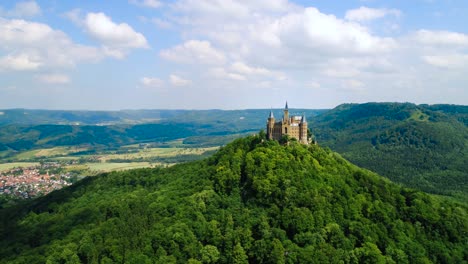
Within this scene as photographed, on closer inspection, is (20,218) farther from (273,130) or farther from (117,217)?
(273,130)

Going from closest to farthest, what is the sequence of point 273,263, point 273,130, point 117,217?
point 273,263
point 117,217
point 273,130

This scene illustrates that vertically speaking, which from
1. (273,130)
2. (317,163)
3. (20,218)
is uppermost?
(273,130)

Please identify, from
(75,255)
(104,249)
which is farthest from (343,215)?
(75,255)

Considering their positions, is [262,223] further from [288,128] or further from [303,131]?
[303,131]

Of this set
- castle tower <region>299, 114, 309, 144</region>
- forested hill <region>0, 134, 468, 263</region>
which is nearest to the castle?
castle tower <region>299, 114, 309, 144</region>

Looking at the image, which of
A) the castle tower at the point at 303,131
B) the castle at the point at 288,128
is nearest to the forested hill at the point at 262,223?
the castle at the point at 288,128

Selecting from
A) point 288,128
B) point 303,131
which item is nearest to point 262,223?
point 288,128

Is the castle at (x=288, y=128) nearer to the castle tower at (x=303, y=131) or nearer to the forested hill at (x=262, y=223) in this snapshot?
the castle tower at (x=303, y=131)

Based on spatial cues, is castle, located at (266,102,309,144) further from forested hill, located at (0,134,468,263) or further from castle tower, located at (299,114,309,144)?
forested hill, located at (0,134,468,263)
